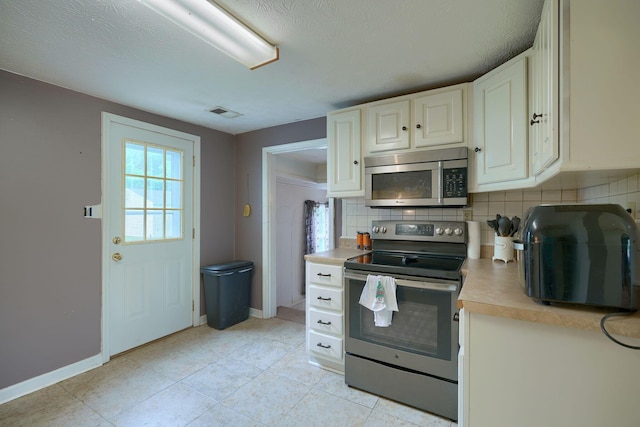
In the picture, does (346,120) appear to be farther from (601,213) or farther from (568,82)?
(601,213)

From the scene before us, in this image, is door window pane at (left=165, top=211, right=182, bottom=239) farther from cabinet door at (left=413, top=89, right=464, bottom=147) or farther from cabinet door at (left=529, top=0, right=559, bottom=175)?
cabinet door at (left=529, top=0, right=559, bottom=175)

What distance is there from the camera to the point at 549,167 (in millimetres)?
1169

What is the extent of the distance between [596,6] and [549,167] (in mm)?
555

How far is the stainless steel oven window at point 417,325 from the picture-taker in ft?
5.51

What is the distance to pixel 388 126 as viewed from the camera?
2.24 meters

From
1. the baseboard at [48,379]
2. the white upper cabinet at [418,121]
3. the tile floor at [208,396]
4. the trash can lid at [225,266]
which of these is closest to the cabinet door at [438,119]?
the white upper cabinet at [418,121]

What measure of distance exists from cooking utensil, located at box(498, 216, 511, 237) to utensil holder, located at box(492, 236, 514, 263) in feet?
0.11

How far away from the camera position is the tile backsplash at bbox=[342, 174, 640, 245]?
142 cm

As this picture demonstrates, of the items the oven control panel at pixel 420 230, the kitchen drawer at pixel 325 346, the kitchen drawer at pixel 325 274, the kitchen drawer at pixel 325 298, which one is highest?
the oven control panel at pixel 420 230

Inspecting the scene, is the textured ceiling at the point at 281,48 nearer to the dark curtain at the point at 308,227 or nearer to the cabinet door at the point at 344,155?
the cabinet door at the point at 344,155

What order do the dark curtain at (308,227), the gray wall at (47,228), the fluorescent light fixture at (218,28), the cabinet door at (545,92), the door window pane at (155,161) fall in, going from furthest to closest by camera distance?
the dark curtain at (308,227), the door window pane at (155,161), the gray wall at (47,228), the fluorescent light fixture at (218,28), the cabinet door at (545,92)

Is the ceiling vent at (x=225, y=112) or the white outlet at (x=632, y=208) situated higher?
the ceiling vent at (x=225, y=112)

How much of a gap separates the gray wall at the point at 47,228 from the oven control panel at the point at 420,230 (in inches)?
94.2

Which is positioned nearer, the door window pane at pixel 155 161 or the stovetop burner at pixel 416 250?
the stovetop burner at pixel 416 250
